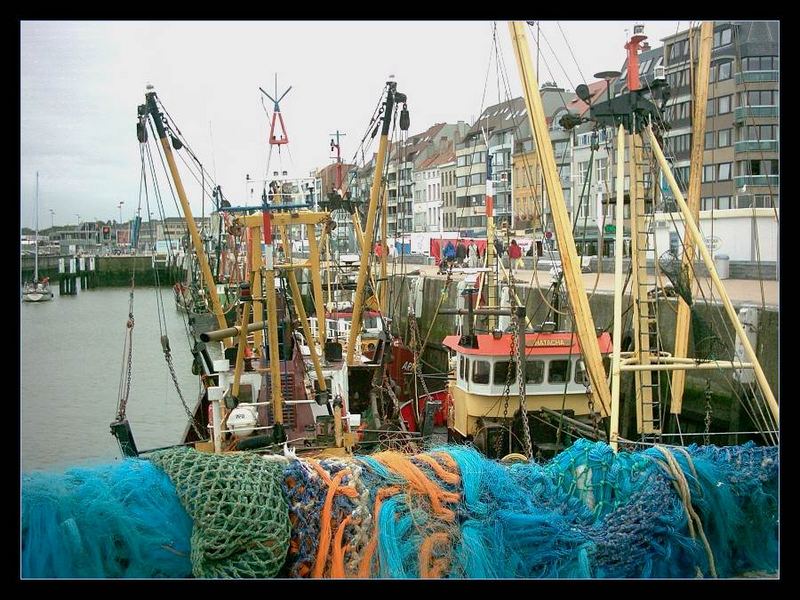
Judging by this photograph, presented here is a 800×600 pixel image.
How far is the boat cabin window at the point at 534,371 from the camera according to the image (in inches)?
472

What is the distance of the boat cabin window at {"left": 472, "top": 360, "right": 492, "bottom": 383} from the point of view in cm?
1197

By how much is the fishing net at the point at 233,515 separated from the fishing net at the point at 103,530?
0.19 meters

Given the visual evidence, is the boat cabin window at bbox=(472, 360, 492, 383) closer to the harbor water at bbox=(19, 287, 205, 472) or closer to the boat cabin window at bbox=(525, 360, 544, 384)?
the boat cabin window at bbox=(525, 360, 544, 384)

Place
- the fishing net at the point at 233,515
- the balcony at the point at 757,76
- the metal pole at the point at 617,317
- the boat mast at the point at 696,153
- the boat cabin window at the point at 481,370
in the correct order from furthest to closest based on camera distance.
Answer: the balcony at the point at 757,76, the boat cabin window at the point at 481,370, the boat mast at the point at 696,153, the metal pole at the point at 617,317, the fishing net at the point at 233,515

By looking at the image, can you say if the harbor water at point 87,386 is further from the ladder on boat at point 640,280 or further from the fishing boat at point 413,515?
the ladder on boat at point 640,280

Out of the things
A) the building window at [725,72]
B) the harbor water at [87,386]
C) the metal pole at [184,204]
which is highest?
the building window at [725,72]

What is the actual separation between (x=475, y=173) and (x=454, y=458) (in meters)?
45.9

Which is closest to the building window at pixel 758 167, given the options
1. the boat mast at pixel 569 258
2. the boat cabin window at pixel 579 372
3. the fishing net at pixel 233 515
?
the boat mast at pixel 569 258

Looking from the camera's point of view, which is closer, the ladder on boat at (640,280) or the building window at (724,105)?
the ladder on boat at (640,280)

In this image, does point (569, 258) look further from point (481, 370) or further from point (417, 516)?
point (417, 516)

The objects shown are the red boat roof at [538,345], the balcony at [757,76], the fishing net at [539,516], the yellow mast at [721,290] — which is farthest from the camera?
the balcony at [757,76]

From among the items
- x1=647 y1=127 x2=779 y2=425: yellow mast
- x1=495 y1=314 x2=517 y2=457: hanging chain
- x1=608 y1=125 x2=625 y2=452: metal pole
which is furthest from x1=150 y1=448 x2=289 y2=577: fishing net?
x1=495 y1=314 x2=517 y2=457: hanging chain

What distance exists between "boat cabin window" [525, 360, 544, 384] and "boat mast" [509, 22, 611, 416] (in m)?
3.05
